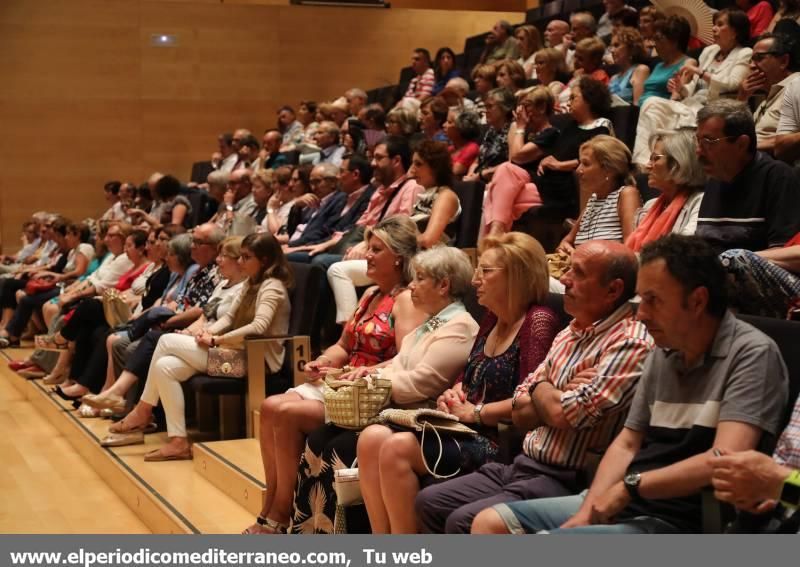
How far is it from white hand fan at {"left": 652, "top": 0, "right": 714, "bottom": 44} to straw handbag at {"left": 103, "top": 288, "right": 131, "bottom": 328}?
3186mm

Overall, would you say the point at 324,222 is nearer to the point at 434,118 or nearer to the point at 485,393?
the point at 434,118

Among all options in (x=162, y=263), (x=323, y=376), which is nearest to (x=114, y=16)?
(x=162, y=263)

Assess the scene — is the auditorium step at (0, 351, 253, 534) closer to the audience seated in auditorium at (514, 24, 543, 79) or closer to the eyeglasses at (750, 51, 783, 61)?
the eyeglasses at (750, 51, 783, 61)

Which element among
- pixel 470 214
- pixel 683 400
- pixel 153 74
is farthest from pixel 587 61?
pixel 153 74

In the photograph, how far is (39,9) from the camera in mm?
10227

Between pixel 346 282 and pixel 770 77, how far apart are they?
1.94 m

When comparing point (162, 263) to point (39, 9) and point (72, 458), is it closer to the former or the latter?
point (72, 458)

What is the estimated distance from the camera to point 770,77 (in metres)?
3.79

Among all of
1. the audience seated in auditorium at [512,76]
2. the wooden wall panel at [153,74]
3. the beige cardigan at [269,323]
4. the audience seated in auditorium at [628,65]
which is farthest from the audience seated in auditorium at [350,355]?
the wooden wall panel at [153,74]

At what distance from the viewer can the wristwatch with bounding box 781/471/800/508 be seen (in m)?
1.68

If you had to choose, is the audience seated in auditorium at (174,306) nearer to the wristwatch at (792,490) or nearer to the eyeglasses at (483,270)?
the eyeglasses at (483,270)

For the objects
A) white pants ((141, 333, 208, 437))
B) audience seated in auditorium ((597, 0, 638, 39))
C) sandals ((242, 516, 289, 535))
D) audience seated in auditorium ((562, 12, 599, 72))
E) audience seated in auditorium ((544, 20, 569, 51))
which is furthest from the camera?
audience seated in auditorium ((544, 20, 569, 51))

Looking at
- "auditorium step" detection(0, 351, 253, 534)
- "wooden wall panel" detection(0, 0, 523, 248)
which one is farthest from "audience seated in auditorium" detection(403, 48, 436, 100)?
"auditorium step" detection(0, 351, 253, 534)
